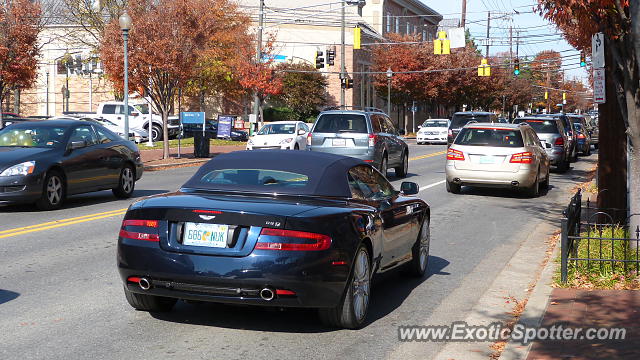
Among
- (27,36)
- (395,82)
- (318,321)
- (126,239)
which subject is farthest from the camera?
(395,82)

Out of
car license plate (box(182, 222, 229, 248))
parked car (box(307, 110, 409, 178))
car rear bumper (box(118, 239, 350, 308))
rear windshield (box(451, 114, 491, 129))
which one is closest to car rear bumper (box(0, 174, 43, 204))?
car rear bumper (box(118, 239, 350, 308))

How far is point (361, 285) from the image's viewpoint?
22.9 feet

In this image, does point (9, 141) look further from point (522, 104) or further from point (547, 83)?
point (547, 83)

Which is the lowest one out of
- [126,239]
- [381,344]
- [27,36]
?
[381,344]

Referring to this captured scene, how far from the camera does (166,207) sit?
21.7ft

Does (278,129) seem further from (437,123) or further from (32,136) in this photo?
(437,123)

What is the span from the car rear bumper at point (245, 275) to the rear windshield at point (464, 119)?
3431 centimetres

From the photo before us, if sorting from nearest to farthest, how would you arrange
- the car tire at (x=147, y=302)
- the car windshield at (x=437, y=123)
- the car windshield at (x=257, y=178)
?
the car tire at (x=147, y=302)
the car windshield at (x=257, y=178)
the car windshield at (x=437, y=123)

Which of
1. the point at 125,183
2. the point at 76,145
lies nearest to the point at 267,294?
the point at 76,145

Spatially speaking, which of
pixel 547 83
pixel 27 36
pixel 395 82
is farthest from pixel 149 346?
pixel 547 83

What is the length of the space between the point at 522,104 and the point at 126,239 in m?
115

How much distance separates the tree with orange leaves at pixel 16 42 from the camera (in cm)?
3028

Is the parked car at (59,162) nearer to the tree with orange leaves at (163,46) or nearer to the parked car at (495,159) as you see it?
the parked car at (495,159)

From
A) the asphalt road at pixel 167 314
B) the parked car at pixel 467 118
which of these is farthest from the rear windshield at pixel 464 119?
the asphalt road at pixel 167 314
